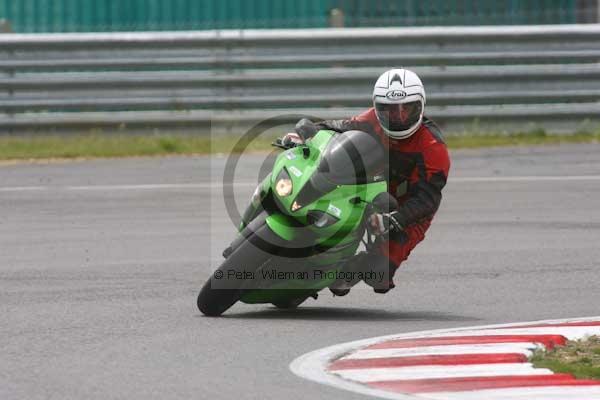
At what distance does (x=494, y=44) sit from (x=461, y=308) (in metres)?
10.1

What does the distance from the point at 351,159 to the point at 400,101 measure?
509mm

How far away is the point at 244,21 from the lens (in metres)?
22.5

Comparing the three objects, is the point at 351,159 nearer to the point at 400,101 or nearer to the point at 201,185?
the point at 400,101

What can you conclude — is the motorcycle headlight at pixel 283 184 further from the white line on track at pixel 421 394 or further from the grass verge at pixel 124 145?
the grass verge at pixel 124 145

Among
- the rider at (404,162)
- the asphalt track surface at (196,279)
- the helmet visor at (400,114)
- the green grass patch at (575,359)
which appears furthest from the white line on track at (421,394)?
the helmet visor at (400,114)

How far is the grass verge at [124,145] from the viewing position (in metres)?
17.6

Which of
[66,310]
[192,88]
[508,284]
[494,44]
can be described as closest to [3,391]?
[66,310]

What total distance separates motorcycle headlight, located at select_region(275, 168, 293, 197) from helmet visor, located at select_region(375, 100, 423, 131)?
2.26 feet

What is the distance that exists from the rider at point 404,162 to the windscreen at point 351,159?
276 millimetres

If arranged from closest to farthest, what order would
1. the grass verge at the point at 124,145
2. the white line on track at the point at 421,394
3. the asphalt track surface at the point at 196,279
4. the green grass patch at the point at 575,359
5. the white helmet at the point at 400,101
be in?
the white line on track at the point at 421,394
the green grass patch at the point at 575,359
the asphalt track surface at the point at 196,279
the white helmet at the point at 400,101
the grass verge at the point at 124,145

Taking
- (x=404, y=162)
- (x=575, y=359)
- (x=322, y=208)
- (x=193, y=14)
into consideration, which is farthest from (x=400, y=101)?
(x=193, y=14)

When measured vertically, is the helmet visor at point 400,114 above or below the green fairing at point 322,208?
above

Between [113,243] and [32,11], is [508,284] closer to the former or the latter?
[113,243]

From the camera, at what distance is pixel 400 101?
325 inches
